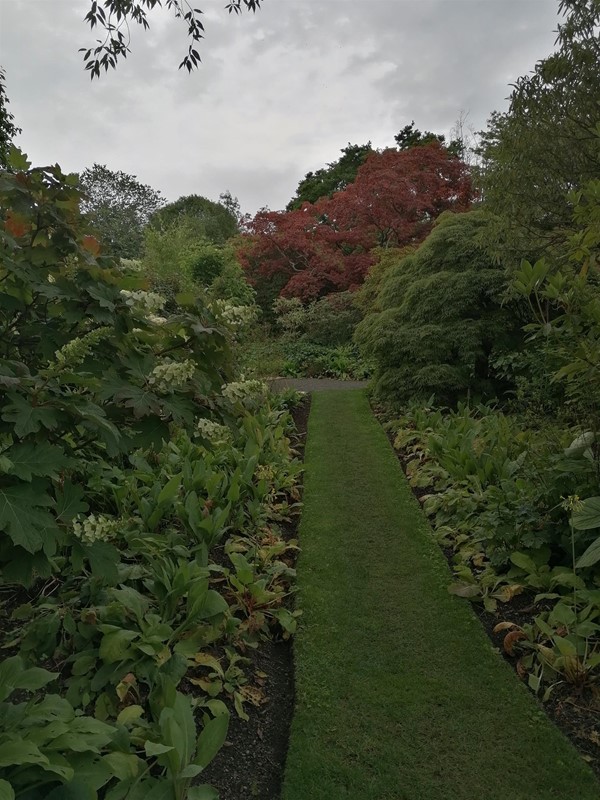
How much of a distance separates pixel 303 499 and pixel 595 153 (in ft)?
15.4

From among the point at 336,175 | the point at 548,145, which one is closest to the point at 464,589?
the point at 548,145

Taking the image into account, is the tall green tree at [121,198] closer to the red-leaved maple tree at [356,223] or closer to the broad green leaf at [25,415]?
the red-leaved maple tree at [356,223]

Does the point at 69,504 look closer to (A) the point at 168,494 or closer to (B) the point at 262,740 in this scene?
(B) the point at 262,740

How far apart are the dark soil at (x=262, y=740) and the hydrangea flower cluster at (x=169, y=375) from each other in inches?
65.8

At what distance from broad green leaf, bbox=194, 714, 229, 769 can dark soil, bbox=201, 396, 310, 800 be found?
28 cm

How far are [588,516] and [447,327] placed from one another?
5.36m

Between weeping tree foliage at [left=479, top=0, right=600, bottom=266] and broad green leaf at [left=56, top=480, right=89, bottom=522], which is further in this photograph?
weeping tree foliage at [left=479, top=0, right=600, bottom=266]

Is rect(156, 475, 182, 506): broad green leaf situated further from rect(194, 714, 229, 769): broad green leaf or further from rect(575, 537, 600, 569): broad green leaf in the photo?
rect(575, 537, 600, 569): broad green leaf

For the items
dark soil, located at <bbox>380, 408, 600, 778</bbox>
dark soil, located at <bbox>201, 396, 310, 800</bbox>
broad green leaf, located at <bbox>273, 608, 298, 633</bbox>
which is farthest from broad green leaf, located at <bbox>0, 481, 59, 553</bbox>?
dark soil, located at <bbox>380, 408, 600, 778</bbox>

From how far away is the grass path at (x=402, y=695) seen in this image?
2291 mm

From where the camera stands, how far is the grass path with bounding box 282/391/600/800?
2291 millimetres

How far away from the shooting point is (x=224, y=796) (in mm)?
2215

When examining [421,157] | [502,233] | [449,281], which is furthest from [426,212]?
[502,233]

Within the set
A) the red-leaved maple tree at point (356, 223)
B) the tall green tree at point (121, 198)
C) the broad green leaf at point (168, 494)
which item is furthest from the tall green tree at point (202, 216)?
the broad green leaf at point (168, 494)
